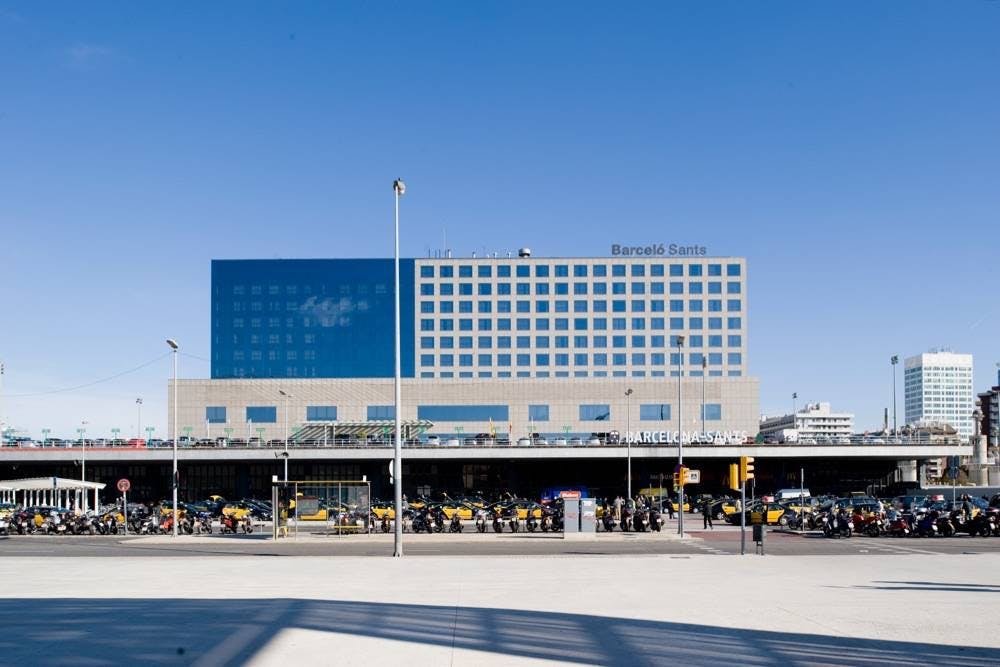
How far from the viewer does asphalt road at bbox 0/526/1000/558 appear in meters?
37.1

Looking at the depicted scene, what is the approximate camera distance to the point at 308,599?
2073 centimetres

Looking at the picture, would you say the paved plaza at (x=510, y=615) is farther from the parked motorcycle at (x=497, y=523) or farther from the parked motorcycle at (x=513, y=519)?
the parked motorcycle at (x=497, y=523)

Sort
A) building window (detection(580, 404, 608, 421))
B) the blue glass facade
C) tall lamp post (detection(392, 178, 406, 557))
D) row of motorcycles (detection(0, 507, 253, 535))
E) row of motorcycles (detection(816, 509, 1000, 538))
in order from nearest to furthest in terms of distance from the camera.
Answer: tall lamp post (detection(392, 178, 406, 557))
row of motorcycles (detection(816, 509, 1000, 538))
row of motorcycles (detection(0, 507, 253, 535))
building window (detection(580, 404, 608, 421))
the blue glass facade

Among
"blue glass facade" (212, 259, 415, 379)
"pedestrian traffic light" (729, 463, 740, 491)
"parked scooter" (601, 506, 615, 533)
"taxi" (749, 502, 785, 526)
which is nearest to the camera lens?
"pedestrian traffic light" (729, 463, 740, 491)

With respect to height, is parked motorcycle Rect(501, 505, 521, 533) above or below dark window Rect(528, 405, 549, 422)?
below

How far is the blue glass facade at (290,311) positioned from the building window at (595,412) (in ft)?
72.3

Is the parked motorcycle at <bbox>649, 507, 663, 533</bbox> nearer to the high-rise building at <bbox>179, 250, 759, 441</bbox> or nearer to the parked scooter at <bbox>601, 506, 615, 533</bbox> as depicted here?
the parked scooter at <bbox>601, 506, 615, 533</bbox>

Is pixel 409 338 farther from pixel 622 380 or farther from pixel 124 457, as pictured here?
pixel 124 457

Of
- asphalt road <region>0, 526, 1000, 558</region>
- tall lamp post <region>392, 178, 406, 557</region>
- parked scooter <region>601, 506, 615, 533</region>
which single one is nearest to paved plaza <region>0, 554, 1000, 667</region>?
tall lamp post <region>392, 178, 406, 557</region>

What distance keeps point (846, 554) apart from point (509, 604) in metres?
19.5

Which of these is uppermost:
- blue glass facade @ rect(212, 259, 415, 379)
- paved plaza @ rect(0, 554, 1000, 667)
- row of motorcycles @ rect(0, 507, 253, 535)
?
blue glass facade @ rect(212, 259, 415, 379)

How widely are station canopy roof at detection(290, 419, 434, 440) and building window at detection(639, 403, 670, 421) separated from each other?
2140cm

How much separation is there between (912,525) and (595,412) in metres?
55.9

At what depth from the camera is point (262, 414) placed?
102 meters
